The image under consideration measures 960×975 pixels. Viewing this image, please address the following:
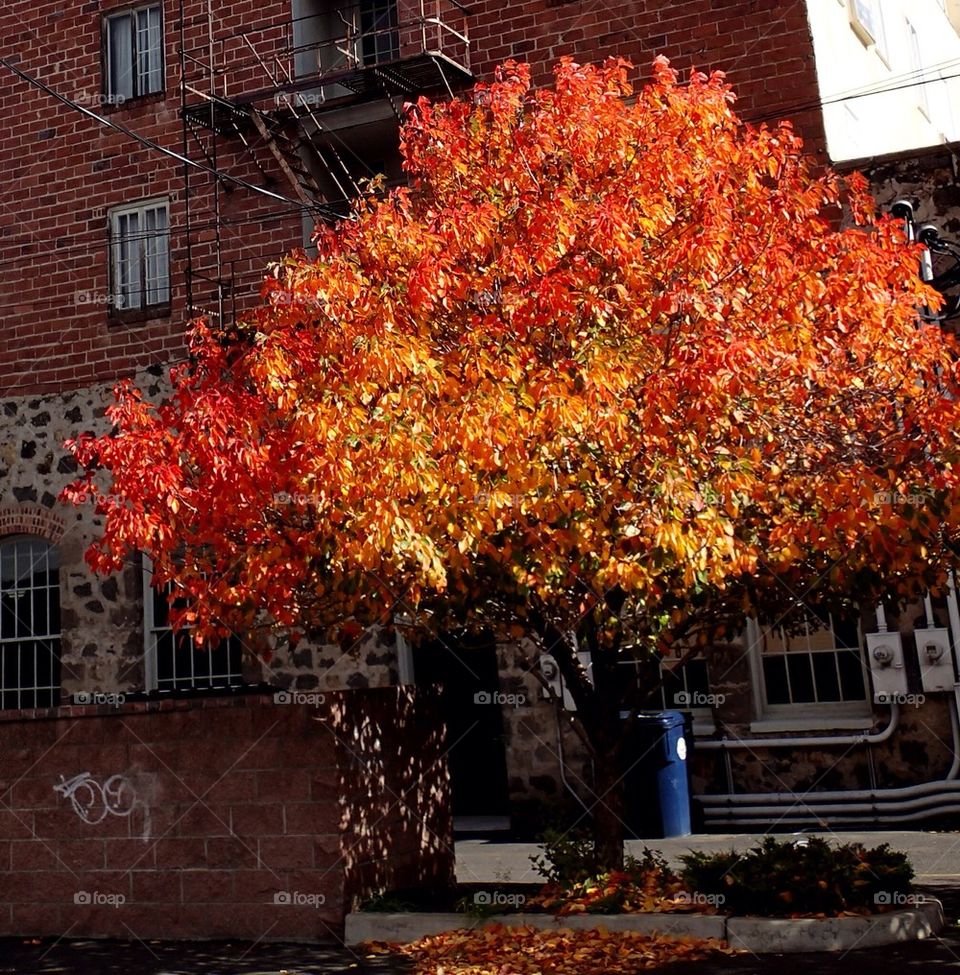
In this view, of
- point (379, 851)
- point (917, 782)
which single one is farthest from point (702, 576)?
point (917, 782)

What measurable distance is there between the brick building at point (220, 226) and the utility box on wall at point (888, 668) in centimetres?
25

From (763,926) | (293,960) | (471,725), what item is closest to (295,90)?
(471,725)

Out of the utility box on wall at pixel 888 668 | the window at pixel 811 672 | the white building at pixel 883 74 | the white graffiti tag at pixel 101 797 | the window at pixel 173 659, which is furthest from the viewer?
the window at pixel 173 659

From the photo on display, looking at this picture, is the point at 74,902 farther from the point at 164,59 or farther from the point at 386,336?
the point at 164,59

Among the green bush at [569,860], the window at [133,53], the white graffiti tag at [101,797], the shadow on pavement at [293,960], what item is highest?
the window at [133,53]

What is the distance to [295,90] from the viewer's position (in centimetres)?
1723

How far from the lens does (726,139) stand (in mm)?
10695

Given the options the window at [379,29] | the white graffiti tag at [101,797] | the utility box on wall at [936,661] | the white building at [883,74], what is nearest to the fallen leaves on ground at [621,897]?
the white graffiti tag at [101,797]

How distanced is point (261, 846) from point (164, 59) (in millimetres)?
12990

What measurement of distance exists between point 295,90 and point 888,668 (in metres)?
10.2

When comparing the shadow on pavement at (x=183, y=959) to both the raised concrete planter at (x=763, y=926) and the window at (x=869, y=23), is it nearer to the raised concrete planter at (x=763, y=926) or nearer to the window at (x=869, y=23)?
the raised concrete planter at (x=763, y=926)

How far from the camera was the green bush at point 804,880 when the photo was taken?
894cm

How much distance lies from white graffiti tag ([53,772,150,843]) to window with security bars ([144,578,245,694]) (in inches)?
272

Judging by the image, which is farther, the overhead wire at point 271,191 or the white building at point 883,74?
the white building at point 883,74
